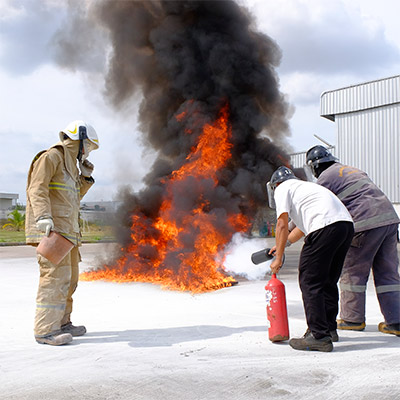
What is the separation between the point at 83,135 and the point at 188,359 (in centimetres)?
238

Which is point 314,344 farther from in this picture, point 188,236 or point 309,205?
point 188,236

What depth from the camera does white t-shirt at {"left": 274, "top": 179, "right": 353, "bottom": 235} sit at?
163 inches

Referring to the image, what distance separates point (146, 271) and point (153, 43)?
16.6ft

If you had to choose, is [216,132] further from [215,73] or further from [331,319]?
[331,319]

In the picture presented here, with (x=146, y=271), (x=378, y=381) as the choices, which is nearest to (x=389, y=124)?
(x=146, y=271)

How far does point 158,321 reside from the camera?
18.0ft

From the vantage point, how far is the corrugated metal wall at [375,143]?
2175cm

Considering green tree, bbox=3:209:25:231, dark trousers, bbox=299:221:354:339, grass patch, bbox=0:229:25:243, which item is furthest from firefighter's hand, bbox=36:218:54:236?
green tree, bbox=3:209:25:231

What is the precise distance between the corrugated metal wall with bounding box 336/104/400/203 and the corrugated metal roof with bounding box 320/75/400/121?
0.30m

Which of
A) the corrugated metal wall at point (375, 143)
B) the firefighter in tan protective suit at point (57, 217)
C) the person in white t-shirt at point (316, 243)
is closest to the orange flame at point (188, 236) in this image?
the firefighter in tan protective suit at point (57, 217)

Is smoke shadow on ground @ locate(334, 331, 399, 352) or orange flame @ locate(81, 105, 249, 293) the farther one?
orange flame @ locate(81, 105, 249, 293)

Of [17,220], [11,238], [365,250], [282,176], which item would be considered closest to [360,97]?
[11,238]

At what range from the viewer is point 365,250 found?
4750 mm

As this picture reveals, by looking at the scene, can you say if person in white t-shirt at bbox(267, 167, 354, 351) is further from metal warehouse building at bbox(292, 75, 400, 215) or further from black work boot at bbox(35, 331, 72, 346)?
metal warehouse building at bbox(292, 75, 400, 215)
